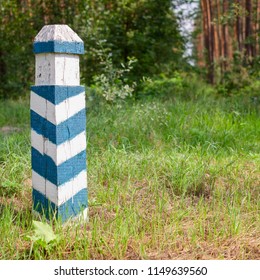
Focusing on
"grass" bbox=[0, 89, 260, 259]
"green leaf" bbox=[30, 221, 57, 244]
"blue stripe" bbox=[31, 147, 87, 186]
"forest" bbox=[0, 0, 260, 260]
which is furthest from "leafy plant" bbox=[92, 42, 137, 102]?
"green leaf" bbox=[30, 221, 57, 244]

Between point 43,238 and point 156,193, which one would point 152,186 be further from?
point 43,238

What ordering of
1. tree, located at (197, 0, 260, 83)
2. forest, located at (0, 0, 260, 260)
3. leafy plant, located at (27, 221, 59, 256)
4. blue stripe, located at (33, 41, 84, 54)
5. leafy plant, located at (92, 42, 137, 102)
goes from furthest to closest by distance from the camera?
tree, located at (197, 0, 260, 83)
leafy plant, located at (92, 42, 137, 102)
blue stripe, located at (33, 41, 84, 54)
forest, located at (0, 0, 260, 260)
leafy plant, located at (27, 221, 59, 256)

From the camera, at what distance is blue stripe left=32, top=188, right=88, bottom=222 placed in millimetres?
3334

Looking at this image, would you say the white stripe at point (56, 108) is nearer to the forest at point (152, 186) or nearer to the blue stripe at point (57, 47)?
the blue stripe at point (57, 47)

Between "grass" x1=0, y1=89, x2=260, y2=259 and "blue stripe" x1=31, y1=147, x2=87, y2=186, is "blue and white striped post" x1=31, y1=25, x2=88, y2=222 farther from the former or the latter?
"grass" x1=0, y1=89, x2=260, y2=259

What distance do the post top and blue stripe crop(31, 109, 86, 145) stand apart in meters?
0.46

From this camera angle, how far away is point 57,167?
10.8 ft

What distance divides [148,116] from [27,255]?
13.6 feet

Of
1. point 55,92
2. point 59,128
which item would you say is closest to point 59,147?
point 59,128

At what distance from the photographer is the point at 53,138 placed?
3285mm

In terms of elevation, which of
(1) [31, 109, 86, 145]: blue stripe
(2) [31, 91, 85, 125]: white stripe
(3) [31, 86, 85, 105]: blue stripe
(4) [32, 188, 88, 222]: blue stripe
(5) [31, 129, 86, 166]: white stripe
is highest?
(3) [31, 86, 85, 105]: blue stripe

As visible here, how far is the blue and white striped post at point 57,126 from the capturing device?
3285 millimetres

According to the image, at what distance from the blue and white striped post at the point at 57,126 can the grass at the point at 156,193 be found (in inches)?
7.4
